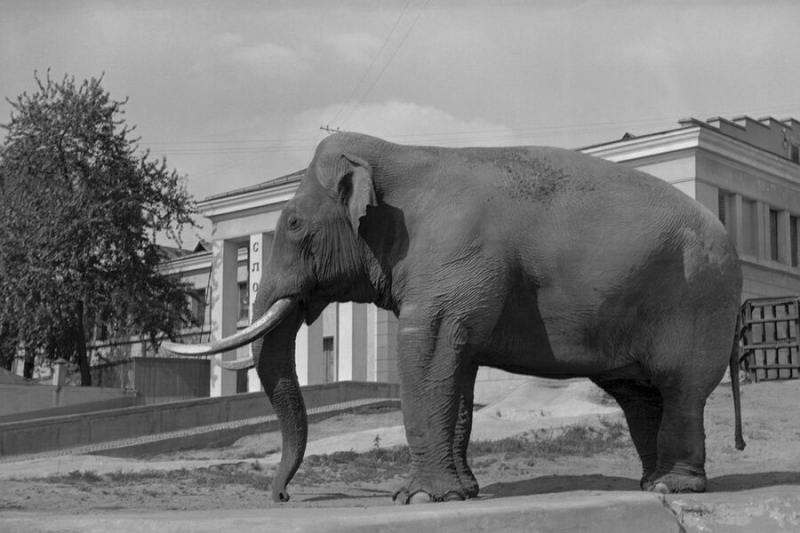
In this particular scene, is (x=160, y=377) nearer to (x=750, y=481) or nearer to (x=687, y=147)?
(x=687, y=147)

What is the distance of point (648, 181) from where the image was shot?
889 centimetres

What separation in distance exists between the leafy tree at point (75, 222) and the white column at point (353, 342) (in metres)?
5.32

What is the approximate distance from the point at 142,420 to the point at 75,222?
41.3 ft

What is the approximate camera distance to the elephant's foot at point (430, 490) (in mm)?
8133

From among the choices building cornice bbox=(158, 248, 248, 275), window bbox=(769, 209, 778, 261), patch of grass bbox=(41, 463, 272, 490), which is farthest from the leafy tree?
patch of grass bbox=(41, 463, 272, 490)

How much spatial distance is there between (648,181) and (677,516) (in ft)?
8.72

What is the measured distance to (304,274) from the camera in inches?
363

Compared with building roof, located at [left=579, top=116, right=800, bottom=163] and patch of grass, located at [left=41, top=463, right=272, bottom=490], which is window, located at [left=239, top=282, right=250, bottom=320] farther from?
patch of grass, located at [left=41, top=463, right=272, bottom=490]

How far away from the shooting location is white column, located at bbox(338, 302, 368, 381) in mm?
39250

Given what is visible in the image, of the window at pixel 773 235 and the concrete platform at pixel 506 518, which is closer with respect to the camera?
the concrete platform at pixel 506 518

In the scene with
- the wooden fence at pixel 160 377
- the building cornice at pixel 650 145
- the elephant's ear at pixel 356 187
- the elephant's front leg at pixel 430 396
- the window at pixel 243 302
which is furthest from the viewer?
the window at pixel 243 302

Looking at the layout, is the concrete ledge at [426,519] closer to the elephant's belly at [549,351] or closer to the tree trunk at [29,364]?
the elephant's belly at [549,351]

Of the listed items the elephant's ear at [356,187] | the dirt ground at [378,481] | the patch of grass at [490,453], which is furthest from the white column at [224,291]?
the elephant's ear at [356,187]

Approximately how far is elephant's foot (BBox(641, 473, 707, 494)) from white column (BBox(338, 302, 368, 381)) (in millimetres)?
30681
